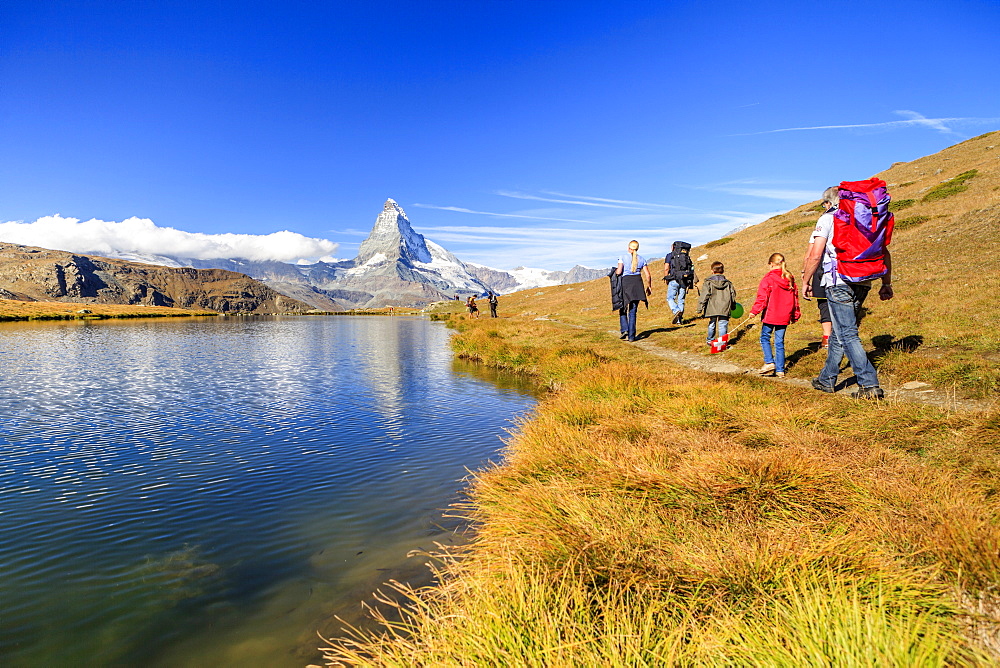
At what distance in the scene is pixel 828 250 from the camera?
939cm

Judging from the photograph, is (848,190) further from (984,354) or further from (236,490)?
(236,490)

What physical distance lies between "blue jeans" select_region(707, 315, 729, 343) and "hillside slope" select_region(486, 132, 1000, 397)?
2.59ft

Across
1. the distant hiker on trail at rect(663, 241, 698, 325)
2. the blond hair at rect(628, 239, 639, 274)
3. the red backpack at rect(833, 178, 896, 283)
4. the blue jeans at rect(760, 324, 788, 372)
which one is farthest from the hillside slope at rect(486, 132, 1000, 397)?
the blond hair at rect(628, 239, 639, 274)

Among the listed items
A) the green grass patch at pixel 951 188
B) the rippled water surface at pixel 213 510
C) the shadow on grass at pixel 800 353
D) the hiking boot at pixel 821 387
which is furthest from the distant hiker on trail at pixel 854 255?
the green grass patch at pixel 951 188

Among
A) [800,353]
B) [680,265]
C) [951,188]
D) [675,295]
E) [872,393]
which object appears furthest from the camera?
[951,188]

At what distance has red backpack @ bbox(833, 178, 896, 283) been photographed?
27.6 ft

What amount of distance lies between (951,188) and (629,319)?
30.4 m

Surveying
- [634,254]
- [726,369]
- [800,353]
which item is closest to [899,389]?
[800,353]

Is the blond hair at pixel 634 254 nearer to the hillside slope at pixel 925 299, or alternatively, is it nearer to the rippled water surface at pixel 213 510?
the hillside slope at pixel 925 299

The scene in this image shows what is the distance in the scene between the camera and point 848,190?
8586 mm

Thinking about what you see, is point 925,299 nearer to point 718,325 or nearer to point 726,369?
point 718,325

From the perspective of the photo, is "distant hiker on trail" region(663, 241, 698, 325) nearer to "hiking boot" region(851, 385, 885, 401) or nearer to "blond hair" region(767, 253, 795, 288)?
"blond hair" region(767, 253, 795, 288)

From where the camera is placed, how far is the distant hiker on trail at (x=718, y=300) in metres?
15.8

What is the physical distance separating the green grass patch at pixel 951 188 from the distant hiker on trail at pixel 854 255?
3426 cm
